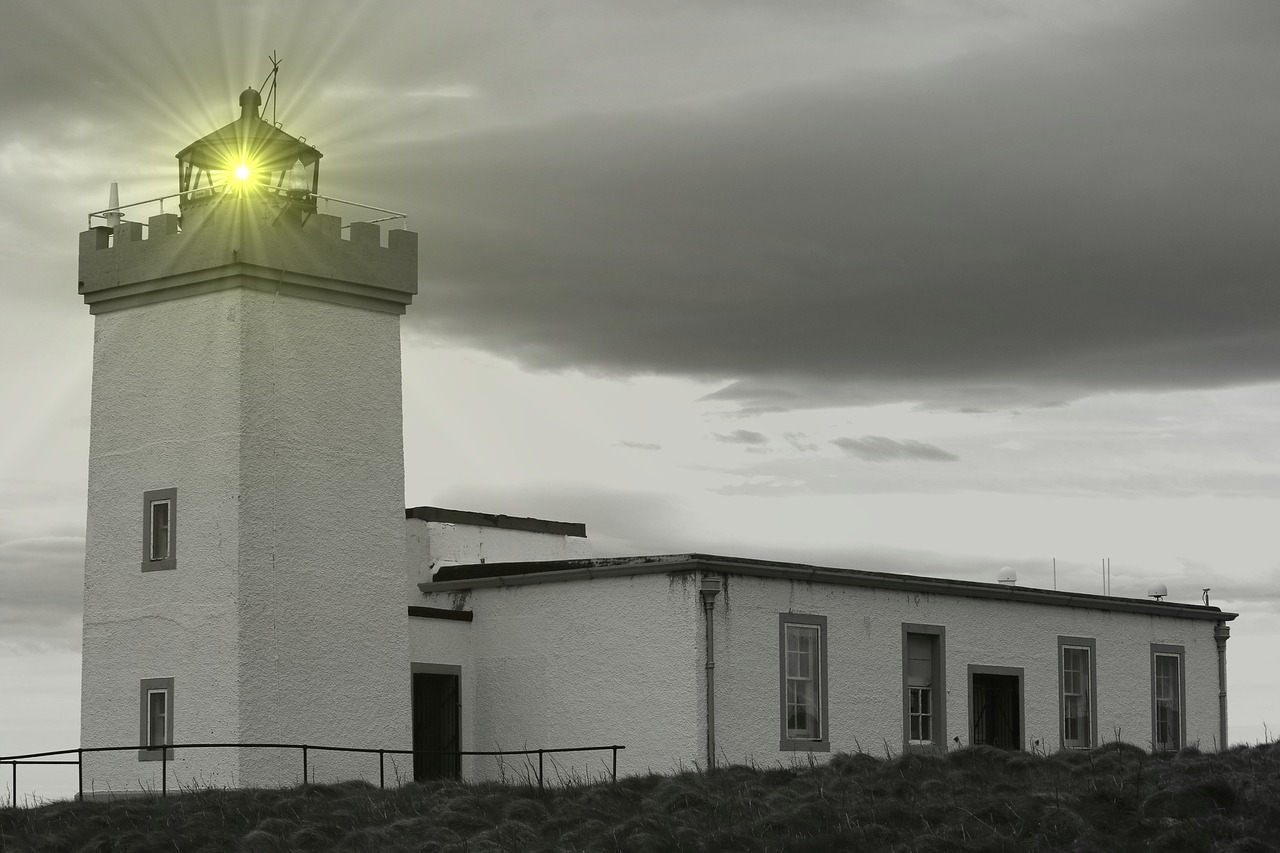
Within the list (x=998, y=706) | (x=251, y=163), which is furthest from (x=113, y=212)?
(x=998, y=706)

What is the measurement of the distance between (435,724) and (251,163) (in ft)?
28.5

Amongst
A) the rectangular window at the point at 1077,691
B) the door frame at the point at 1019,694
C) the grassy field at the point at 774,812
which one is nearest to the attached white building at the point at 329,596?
the door frame at the point at 1019,694

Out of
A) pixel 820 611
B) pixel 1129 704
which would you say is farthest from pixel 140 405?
pixel 1129 704

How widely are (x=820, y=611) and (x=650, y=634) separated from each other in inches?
110

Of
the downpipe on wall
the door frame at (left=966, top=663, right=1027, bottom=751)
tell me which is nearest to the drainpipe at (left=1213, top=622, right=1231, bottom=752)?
the downpipe on wall

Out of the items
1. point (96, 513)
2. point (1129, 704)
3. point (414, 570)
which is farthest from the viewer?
point (1129, 704)

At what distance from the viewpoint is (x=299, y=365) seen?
25.9m

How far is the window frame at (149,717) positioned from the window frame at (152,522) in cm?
161

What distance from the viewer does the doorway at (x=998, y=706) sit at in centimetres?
2902

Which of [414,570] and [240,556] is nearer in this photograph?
[240,556]

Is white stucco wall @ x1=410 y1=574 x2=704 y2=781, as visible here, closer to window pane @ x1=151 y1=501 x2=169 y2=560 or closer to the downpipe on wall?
window pane @ x1=151 y1=501 x2=169 y2=560

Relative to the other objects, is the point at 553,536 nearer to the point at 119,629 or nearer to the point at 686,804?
the point at 119,629

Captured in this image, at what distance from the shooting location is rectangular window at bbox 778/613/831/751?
25578mm

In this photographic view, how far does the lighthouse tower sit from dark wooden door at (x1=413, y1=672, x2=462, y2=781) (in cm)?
88
